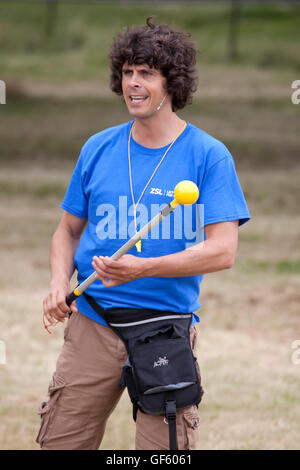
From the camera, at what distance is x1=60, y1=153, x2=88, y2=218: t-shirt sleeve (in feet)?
9.19

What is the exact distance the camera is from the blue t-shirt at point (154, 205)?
8.27ft

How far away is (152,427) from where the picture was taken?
8.29ft

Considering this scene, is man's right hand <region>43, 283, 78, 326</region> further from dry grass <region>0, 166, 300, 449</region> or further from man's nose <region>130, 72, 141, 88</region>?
dry grass <region>0, 166, 300, 449</region>

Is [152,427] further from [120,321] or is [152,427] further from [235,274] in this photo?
[235,274]

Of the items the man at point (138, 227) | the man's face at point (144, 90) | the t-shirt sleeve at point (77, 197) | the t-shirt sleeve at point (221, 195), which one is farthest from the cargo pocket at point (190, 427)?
the man's face at point (144, 90)

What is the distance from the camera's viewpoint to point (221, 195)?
2.50 m

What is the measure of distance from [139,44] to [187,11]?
3394 cm

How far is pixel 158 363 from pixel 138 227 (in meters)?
0.48

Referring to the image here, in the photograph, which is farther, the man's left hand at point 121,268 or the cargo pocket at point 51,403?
the cargo pocket at point 51,403

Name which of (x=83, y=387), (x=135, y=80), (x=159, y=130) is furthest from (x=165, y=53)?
(x=83, y=387)

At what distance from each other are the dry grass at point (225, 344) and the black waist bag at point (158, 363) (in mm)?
1833

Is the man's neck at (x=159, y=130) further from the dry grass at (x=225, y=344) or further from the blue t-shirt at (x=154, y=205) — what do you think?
the dry grass at (x=225, y=344)

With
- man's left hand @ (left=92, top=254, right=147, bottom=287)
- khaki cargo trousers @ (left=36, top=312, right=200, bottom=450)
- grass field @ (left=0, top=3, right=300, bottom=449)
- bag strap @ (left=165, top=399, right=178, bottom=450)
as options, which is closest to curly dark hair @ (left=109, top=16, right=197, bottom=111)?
man's left hand @ (left=92, top=254, right=147, bottom=287)

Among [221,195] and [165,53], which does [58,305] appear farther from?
[165,53]
